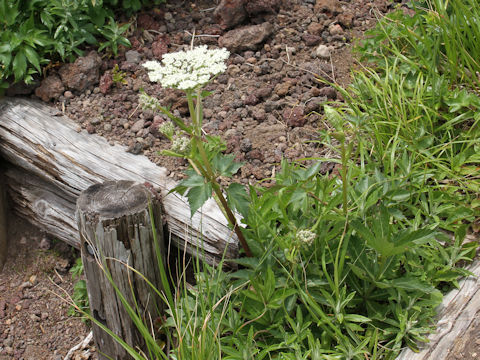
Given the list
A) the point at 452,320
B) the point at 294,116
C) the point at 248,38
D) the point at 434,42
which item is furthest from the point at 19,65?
the point at 452,320

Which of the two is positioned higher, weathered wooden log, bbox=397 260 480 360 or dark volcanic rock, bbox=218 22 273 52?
dark volcanic rock, bbox=218 22 273 52

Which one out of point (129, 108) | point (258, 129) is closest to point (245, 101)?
point (258, 129)

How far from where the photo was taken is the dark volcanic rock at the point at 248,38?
3453mm

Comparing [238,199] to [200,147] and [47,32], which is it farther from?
[47,32]

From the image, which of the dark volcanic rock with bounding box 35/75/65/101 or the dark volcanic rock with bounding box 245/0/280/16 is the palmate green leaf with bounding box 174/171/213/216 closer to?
the dark volcanic rock with bounding box 35/75/65/101

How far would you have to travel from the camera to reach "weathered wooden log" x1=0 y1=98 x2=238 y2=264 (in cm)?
265

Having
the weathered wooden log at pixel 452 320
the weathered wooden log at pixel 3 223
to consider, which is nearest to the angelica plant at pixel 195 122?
the weathered wooden log at pixel 452 320

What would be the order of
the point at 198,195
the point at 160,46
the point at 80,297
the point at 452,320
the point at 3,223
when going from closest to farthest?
the point at 198,195 → the point at 452,320 → the point at 80,297 → the point at 160,46 → the point at 3,223

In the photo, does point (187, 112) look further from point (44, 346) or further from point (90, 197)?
point (44, 346)

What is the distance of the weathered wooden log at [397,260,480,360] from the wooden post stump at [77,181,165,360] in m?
1.14

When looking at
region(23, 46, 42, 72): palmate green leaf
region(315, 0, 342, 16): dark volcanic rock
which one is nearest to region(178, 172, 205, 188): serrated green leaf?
region(23, 46, 42, 72): palmate green leaf

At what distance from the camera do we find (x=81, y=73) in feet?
11.1

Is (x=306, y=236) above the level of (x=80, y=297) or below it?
above

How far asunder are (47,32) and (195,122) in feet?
6.58
